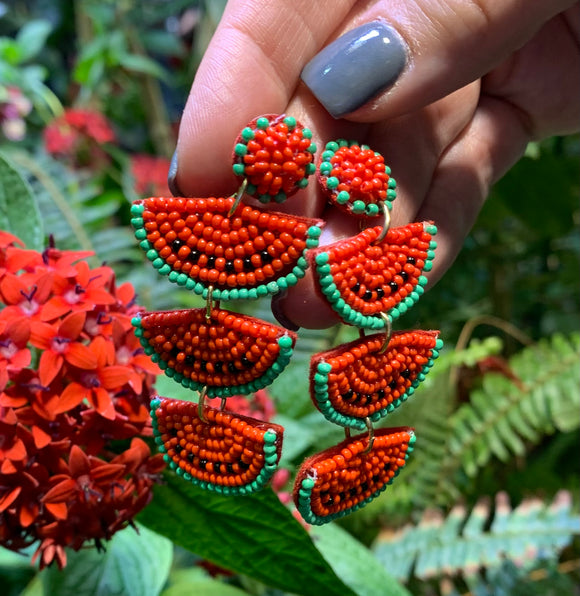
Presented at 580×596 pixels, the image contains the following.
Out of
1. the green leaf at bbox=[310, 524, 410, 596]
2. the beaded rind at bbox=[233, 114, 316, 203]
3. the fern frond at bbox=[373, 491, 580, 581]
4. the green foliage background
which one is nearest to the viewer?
the beaded rind at bbox=[233, 114, 316, 203]

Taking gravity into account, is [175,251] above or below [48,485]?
above

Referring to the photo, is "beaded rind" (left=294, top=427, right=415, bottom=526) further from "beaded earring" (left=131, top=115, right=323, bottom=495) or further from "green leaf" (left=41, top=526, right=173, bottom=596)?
"green leaf" (left=41, top=526, right=173, bottom=596)

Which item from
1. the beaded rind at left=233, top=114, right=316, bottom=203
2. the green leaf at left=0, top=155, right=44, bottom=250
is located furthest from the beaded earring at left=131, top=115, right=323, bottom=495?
the green leaf at left=0, top=155, right=44, bottom=250

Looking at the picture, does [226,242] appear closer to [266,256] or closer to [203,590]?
[266,256]

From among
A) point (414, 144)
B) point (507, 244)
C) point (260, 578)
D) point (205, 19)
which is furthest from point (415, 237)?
point (205, 19)

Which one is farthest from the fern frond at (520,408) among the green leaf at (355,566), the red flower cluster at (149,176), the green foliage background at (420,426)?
the red flower cluster at (149,176)

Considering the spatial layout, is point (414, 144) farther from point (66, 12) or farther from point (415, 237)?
point (66, 12)

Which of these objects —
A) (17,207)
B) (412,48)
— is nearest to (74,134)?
(17,207)
